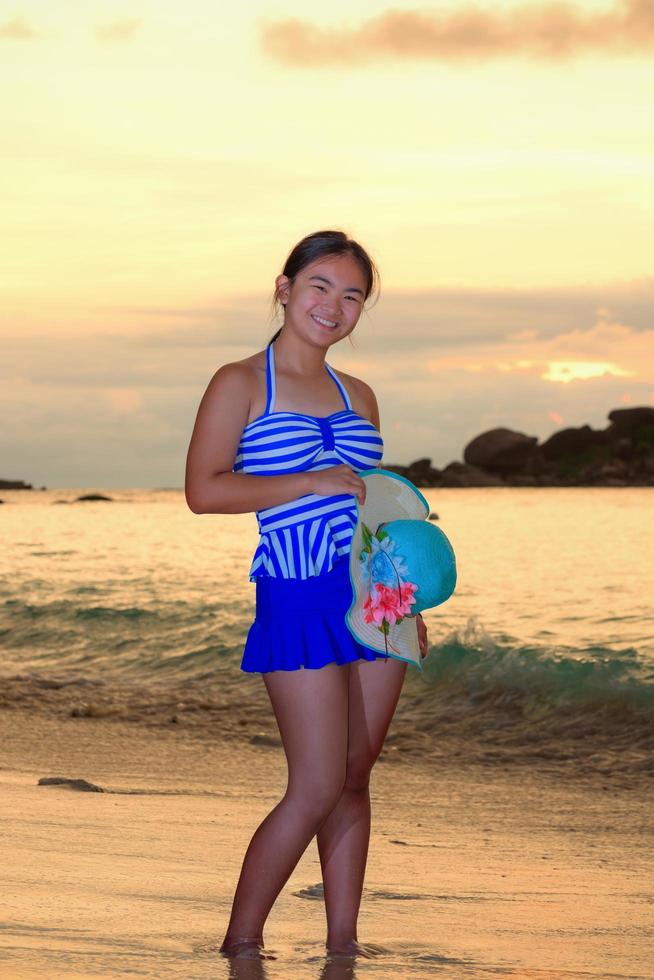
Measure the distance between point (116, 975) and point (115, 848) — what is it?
→ 5.30 feet

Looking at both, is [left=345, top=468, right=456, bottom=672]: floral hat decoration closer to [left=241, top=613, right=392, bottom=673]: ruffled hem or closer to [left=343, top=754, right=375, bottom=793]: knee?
[left=241, top=613, right=392, bottom=673]: ruffled hem

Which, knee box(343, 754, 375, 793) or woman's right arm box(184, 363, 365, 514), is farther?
knee box(343, 754, 375, 793)

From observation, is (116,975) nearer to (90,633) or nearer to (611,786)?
(611,786)

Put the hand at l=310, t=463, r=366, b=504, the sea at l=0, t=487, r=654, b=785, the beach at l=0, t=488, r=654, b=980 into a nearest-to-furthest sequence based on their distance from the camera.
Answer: the hand at l=310, t=463, r=366, b=504
the beach at l=0, t=488, r=654, b=980
the sea at l=0, t=487, r=654, b=785

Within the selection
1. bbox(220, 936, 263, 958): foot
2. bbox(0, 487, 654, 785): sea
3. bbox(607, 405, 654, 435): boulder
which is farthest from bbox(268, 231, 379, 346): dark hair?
bbox(607, 405, 654, 435): boulder

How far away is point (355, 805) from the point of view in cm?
359

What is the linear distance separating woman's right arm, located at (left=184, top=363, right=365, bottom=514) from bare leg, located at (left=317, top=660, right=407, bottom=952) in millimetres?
513

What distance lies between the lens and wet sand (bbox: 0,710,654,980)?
347 centimetres

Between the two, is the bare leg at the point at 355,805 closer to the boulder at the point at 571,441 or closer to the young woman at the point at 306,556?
the young woman at the point at 306,556

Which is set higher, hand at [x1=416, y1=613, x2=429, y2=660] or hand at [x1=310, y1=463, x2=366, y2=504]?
hand at [x1=310, y1=463, x2=366, y2=504]

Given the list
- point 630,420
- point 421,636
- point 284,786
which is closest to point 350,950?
point 421,636

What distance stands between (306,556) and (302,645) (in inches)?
9.2

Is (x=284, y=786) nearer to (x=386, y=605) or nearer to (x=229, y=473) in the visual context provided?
(x=386, y=605)

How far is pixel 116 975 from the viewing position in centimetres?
315
